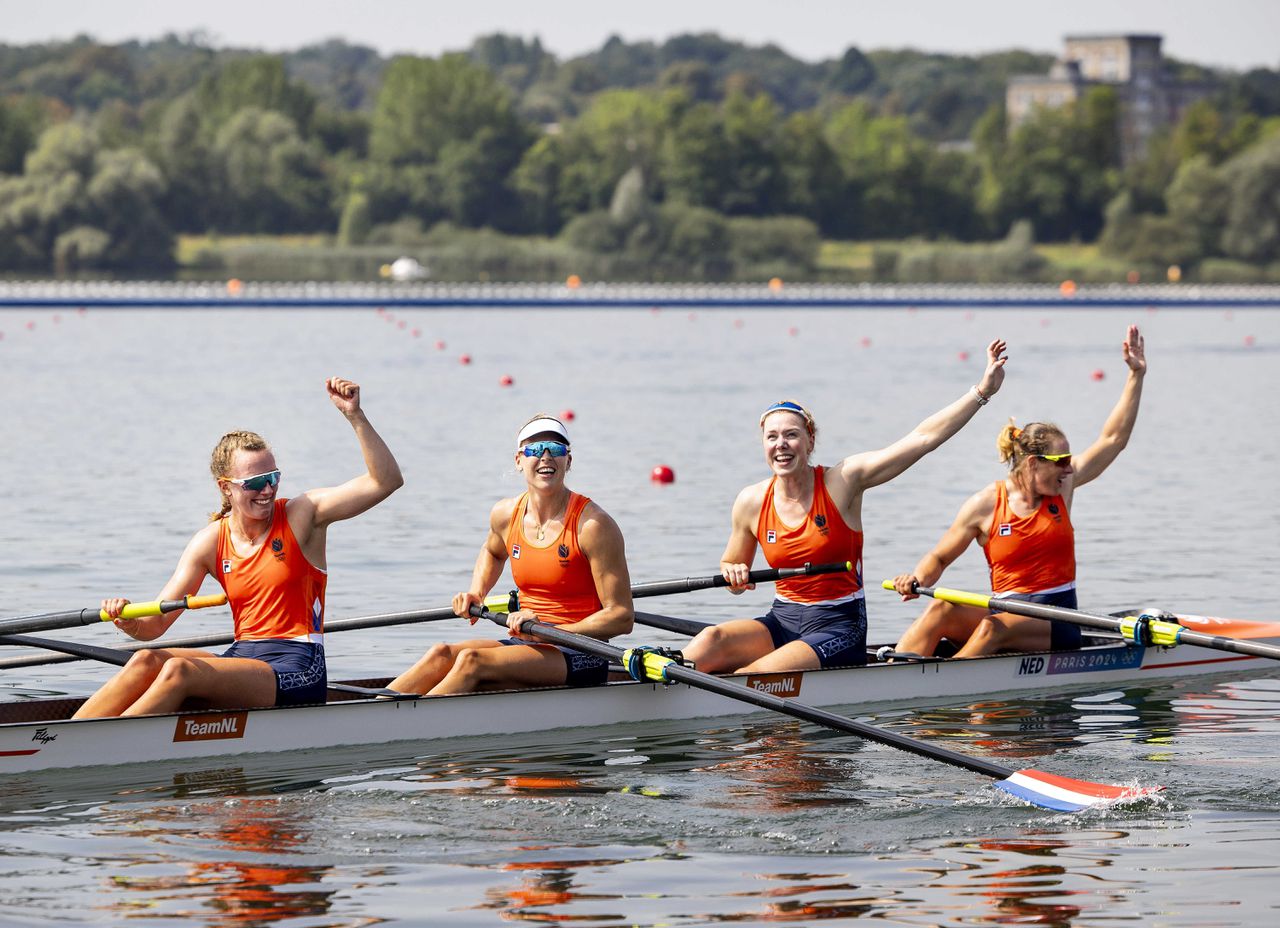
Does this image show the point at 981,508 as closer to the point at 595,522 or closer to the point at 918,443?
the point at 918,443

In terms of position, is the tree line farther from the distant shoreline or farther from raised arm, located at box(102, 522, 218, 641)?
raised arm, located at box(102, 522, 218, 641)

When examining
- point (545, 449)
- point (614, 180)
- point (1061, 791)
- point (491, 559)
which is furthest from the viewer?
point (614, 180)

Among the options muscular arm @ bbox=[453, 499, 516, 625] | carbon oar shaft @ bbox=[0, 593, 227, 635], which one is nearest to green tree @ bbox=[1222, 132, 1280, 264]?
muscular arm @ bbox=[453, 499, 516, 625]

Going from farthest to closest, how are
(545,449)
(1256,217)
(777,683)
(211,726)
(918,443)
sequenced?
(1256,217) → (777,683) → (918,443) → (545,449) → (211,726)

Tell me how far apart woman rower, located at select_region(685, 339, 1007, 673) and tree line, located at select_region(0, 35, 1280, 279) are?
→ 99503mm

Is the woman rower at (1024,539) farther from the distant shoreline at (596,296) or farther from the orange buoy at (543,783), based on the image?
the distant shoreline at (596,296)

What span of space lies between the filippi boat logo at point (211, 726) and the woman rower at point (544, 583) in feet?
3.59

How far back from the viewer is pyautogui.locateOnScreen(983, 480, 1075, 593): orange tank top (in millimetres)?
12461

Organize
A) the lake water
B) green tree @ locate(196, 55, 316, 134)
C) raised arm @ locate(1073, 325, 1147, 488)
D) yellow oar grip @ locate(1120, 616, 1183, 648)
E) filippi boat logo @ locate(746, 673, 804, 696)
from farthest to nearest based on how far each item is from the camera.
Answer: green tree @ locate(196, 55, 316, 134) < raised arm @ locate(1073, 325, 1147, 488) < yellow oar grip @ locate(1120, 616, 1183, 648) < filippi boat logo @ locate(746, 673, 804, 696) < the lake water

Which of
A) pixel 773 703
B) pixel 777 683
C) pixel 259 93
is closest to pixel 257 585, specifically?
pixel 773 703

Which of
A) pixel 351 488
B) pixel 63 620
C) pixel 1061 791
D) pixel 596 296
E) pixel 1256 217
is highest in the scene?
pixel 1256 217

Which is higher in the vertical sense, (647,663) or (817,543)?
(817,543)

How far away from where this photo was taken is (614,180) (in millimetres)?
139625

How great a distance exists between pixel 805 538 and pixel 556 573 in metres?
1.45
